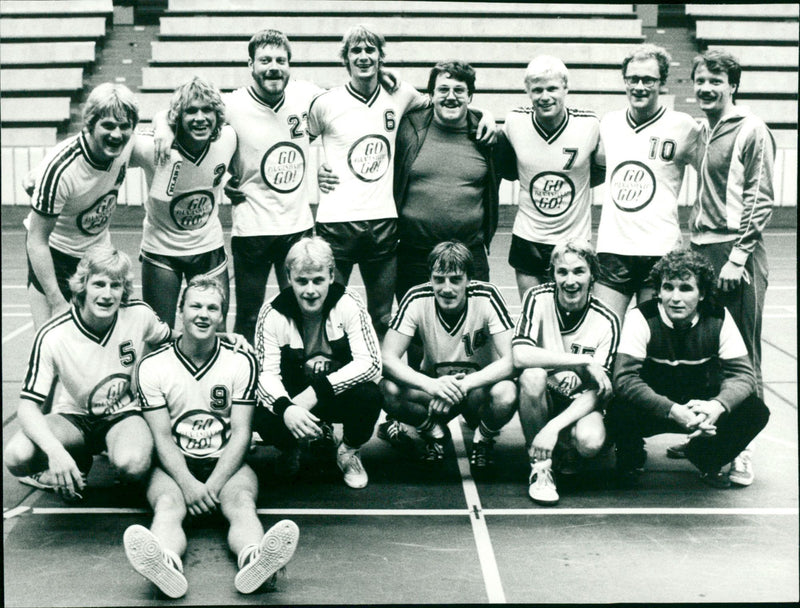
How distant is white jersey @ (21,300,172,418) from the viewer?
3791 mm

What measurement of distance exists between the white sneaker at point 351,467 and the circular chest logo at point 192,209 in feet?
3.98

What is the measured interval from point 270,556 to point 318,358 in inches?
46.9

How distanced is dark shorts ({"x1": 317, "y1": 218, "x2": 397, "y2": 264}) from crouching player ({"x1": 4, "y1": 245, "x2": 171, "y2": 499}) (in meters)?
1.09

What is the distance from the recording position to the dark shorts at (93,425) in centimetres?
385

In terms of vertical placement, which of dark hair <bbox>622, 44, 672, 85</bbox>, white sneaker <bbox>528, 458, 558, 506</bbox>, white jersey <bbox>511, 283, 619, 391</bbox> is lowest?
white sneaker <bbox>528, 458, 558, 506</bbox>

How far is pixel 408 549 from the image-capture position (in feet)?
11.6

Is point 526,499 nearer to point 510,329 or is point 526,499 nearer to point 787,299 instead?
point 510,329

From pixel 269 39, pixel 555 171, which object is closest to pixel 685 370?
pixel 555 171

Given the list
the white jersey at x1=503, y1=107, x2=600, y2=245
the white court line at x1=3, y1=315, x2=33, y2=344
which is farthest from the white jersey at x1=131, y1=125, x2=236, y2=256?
the white court line at x1=3, y1=315, x2=33, y2=344

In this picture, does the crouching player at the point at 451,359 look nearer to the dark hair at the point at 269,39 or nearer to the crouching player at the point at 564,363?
the crouching player at the point at 564,363

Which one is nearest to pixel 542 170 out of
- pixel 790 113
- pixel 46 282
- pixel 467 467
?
pixel 467 467

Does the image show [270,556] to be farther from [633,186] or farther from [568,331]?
[633,186]

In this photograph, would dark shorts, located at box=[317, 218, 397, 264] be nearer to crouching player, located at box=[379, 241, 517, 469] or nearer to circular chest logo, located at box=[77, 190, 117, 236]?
crouching player, located at box=[379, 241, 517, 469]

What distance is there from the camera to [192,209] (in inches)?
175
